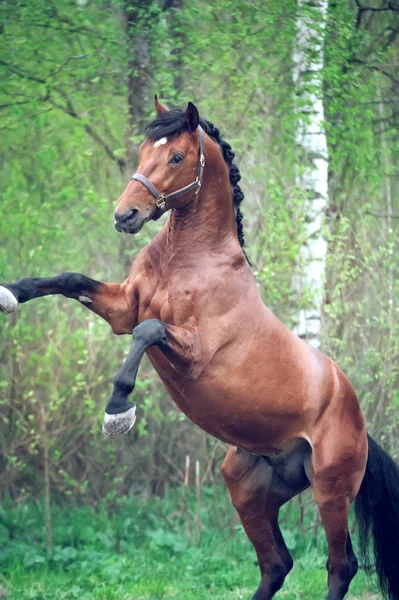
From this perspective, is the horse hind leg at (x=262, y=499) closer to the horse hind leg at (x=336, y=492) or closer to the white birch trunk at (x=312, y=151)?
the horse hind leg at (x=336, y=492)

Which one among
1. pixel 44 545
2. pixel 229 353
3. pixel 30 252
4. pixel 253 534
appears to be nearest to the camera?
pixel 229 353

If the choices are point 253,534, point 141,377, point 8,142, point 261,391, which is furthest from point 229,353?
point 8,142

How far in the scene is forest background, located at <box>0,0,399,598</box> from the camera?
22.9 feet

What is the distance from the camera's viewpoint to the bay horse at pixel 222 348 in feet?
13.6

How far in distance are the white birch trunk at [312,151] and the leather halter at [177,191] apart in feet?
9.26

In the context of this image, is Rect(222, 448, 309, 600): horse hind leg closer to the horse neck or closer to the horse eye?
the horse neck

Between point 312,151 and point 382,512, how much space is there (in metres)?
3.22

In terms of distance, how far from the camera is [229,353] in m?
4.40

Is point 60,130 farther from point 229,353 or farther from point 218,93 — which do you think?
point 229,353

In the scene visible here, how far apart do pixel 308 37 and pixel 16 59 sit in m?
2.41

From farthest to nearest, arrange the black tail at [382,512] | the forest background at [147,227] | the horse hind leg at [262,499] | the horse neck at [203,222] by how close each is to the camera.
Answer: the forest background at [147,227], the black tail at [382,512], the horse hind leg at [262,499], the horse neck at [203,222]

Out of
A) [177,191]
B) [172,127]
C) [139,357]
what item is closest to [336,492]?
[139,357]

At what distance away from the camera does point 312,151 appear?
7.32 metres

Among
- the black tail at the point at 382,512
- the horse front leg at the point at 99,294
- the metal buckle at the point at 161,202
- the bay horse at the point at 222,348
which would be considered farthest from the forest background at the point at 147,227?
the metal buckle at the point at 161,202
